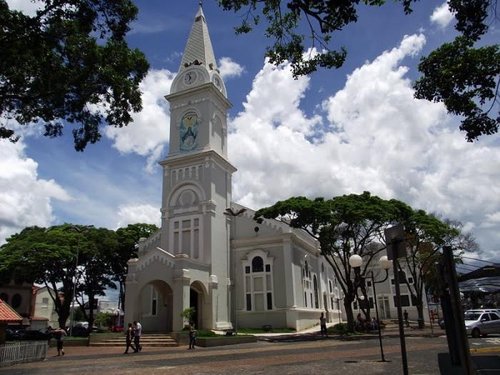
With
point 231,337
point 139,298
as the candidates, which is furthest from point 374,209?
point 139,298

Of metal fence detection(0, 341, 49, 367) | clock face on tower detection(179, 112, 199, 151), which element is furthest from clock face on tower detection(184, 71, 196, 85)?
metal fence detection(0, 341, 49, 367)

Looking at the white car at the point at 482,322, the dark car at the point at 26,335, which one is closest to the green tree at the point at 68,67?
the white car at the point at 482,322

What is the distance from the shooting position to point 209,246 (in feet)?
109

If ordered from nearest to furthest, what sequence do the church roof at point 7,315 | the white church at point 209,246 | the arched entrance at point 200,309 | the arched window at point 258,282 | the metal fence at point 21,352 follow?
the metal fence at point 21,352
the church roof at point 7,315
the arched entrance at point 200,309
the white church at point 209,246
the arched window at point 258,282

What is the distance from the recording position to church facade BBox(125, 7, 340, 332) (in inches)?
1249

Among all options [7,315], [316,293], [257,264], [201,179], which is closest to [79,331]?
[257,264]

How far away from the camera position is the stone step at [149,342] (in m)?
25.5

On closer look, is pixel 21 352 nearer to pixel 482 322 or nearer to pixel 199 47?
pixel 482 322

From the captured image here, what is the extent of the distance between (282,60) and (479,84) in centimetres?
433

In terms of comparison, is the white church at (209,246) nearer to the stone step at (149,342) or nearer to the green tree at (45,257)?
the stone step at (149,342)

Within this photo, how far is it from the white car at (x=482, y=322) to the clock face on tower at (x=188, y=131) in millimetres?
23892

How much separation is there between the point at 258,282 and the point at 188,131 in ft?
46.6

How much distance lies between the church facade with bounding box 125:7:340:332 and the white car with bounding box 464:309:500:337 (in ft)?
42.2

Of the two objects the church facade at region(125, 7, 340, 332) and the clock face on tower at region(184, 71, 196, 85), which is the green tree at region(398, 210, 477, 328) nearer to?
the church facade at region(125, 7, 340, 332)
